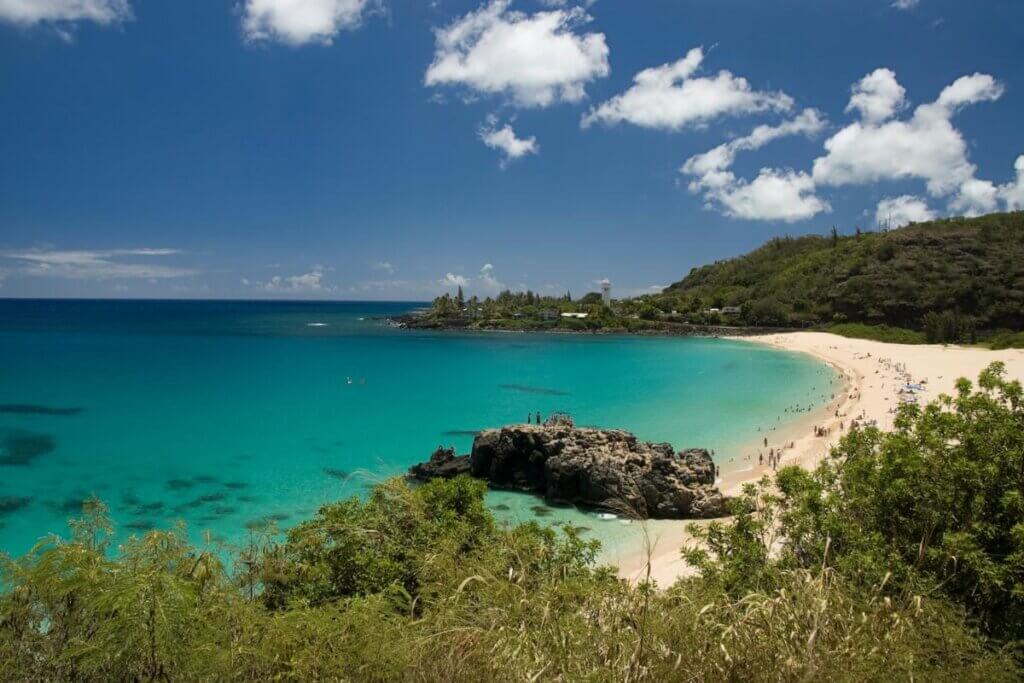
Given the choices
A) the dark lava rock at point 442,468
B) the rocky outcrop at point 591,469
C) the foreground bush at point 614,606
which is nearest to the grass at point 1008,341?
the rocky outcrop at point 591,469

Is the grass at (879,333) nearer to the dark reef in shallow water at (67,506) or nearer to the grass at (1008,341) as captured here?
the grass at (1008,341)

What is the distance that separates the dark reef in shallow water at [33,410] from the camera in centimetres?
4350

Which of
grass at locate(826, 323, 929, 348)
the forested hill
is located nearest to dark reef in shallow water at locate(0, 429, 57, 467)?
grass at locate(826, 323, 929, 348)

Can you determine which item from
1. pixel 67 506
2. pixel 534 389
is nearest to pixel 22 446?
pixel 67 506

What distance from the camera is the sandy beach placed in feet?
63.9

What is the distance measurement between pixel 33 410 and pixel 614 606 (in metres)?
55.1

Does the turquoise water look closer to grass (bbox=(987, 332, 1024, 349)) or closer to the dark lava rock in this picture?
the dark lava rock

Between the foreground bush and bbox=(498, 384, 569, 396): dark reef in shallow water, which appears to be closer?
the foreground bush

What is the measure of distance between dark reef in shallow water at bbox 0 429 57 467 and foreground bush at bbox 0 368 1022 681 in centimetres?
2954

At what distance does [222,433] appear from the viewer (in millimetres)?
38375

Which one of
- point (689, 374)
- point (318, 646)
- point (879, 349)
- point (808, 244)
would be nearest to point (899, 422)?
point (318, 646)

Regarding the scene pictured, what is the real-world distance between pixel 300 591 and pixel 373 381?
50.8 meters

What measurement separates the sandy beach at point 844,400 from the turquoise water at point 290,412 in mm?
2167

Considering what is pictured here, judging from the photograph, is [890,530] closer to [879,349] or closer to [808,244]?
[879,349]
